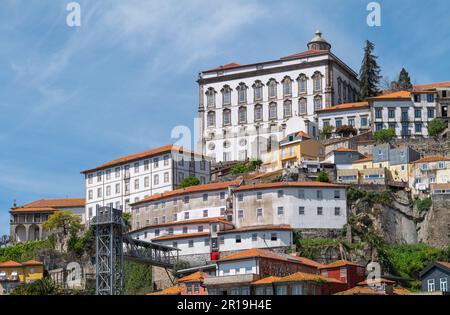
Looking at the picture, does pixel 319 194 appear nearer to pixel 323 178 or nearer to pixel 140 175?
pixel 323 178

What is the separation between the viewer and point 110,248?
225 ft

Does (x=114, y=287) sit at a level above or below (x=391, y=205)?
below

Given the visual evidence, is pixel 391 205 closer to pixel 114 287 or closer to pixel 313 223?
pixel 313 223

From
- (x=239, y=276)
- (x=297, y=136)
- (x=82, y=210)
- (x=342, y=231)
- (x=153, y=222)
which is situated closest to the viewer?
(x=239, y=276)

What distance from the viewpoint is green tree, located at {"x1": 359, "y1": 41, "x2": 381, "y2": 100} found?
11638 centimetres

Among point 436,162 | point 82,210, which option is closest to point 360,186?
point 436,162

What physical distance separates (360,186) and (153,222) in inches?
856

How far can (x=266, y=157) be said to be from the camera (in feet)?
343

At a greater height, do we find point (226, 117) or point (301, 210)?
point (226, 117)

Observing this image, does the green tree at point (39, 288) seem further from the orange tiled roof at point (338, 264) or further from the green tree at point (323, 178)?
the green tree at point (323, 178)

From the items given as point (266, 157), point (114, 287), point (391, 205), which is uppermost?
point (266, 157)

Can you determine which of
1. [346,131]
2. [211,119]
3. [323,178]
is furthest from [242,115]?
[323,178]

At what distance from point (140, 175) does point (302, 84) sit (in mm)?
24027

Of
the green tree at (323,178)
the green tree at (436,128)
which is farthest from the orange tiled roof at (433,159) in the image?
the green tree at (323,178)
